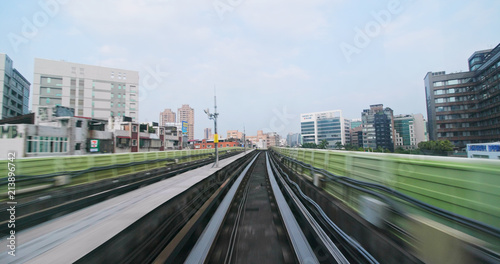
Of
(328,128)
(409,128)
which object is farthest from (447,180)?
(409,128)

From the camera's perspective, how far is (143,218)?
3062mm

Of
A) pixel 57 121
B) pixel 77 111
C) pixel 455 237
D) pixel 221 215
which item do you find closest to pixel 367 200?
pixel 455 237

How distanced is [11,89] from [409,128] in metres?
132

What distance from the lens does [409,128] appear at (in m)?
82.1

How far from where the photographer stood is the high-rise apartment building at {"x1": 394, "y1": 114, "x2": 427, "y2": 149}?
76.9 meters

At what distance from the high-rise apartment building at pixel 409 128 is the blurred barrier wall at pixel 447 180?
93041 millimetres

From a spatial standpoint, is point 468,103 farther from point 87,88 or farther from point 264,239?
point 87,88

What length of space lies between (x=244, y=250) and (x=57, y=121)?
35.6 m

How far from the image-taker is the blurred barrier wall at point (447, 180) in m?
1.54

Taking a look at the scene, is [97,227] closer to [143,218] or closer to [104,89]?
[143,218]

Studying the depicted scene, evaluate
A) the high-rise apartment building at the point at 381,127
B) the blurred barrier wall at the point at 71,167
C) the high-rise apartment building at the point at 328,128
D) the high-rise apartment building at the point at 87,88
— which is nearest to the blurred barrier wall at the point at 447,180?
the blurred barrier wall at the point at 71,167

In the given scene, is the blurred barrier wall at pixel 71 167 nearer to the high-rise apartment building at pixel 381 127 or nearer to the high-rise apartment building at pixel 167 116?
the high-rise apartment building at pixel 381 127

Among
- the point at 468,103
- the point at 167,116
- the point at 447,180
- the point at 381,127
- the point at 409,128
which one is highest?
the point at 167,116

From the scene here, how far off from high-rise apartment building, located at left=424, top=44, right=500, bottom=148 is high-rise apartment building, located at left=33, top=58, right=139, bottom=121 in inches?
3102
